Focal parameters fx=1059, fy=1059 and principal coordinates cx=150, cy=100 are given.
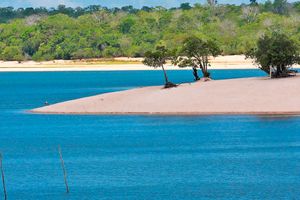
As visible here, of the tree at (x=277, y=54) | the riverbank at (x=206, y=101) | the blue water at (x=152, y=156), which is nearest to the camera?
the blue water at (x=152, y=156)

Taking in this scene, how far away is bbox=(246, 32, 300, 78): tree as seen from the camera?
3843 inches

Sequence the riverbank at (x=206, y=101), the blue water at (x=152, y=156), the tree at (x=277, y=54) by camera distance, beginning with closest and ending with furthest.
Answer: the blue water at (x=152, y=156) < the riverbank at (x=206, y=101) < the tree at (x=277, y=54)

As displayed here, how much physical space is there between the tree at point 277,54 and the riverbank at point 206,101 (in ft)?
6.76

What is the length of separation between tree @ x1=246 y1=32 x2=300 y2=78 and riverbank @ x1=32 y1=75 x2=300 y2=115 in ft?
6.76

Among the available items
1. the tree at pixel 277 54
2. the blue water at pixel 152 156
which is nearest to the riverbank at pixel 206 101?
the tree at pixel 277 54

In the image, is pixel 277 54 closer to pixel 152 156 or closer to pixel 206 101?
pixel 206 101

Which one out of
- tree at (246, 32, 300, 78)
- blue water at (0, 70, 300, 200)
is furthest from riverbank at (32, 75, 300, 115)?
blue water at (0, 70, 300, 200)

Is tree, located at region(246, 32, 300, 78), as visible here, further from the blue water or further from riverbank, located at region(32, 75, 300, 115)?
the blue water

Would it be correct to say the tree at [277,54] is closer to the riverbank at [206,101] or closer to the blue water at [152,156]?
the riverbank at [206,101]

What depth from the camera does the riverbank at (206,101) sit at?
85375mm

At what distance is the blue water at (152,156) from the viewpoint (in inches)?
1871

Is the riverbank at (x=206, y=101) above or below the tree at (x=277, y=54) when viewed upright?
below

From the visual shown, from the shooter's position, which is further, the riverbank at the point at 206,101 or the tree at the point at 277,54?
the tree at the point at 277,54

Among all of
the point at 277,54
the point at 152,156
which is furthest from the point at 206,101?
the point at 152,156
